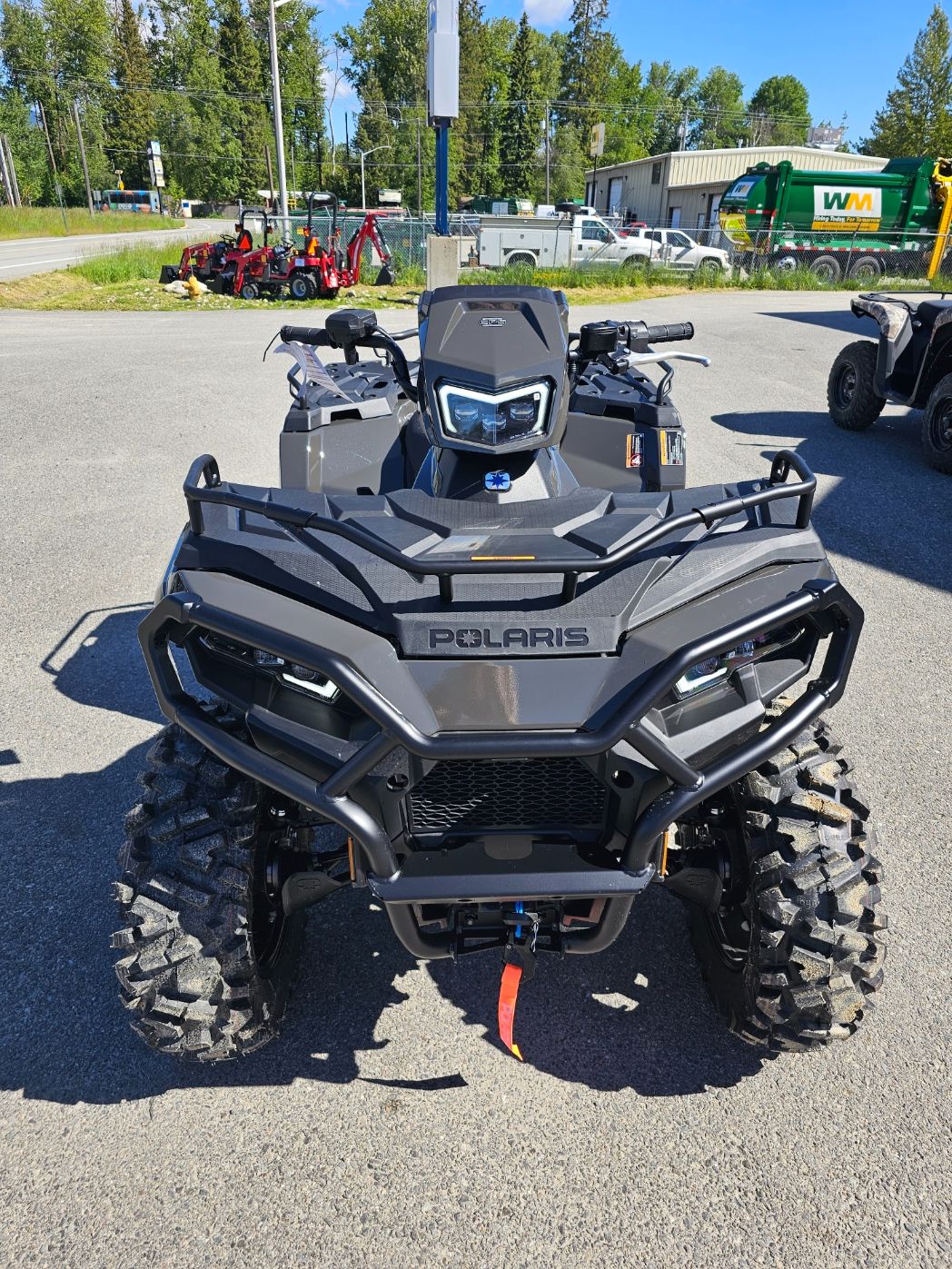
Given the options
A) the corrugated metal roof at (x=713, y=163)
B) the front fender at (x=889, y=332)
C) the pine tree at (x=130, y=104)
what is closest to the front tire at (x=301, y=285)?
the front fender at (x=889, y=332)

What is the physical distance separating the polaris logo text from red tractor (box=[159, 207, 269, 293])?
1959 cm

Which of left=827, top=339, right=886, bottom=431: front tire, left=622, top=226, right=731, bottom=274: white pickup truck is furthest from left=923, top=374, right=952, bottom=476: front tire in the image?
left=622, top=226, right=731, bottom=274: white pickup truck

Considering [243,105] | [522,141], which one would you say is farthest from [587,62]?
[243,105]

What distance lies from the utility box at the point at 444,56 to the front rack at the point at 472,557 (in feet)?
40.4

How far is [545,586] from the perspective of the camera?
1767 mm

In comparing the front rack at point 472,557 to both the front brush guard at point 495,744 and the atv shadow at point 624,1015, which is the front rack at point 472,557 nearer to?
the front brush guard at point 495,744

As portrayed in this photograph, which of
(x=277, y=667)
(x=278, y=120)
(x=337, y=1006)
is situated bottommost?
(x=337, y=1006)

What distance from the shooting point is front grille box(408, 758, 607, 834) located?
1.83m

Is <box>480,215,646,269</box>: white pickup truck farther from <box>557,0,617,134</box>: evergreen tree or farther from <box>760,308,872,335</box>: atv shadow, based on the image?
<box>557,0,617,134</box>: evergreen tree

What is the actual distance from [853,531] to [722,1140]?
16.8 ft

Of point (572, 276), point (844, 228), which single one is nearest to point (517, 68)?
point (844, 228)

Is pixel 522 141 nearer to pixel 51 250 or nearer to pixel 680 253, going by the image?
pixel 51 250

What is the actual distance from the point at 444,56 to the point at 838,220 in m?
19.0

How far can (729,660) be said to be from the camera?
184cm
